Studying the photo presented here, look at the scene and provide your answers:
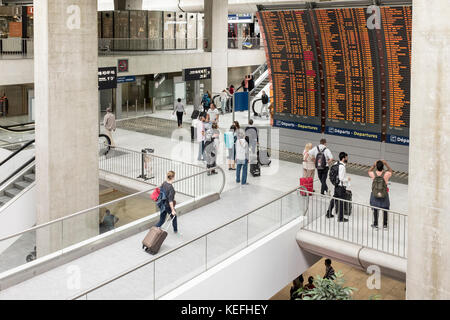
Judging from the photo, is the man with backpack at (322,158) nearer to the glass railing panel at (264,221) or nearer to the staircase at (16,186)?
the glass railing panel at (264,221)

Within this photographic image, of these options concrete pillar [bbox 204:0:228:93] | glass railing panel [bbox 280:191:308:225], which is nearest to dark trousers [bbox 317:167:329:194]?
glass railing panel [bbox 280:191:308:225]

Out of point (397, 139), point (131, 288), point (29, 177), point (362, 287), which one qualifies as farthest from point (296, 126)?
point (131, 288)

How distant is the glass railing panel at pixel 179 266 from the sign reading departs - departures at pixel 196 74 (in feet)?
55.8

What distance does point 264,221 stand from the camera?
11102 mm

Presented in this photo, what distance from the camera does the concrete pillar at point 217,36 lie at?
2802cm

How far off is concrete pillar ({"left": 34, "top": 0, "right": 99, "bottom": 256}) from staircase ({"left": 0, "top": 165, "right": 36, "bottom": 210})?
1871mm

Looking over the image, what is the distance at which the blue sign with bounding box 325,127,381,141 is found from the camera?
14.9 meters

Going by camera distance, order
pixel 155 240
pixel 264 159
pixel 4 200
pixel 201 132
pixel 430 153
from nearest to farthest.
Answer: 1. pixel 430 153
2. pixel 155 240
3. pixel 4 200
4. pixel 201 132
5. pixel 264 159

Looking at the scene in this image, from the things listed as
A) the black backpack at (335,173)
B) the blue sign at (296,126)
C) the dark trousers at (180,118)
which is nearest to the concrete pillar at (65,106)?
the blue sign at (296,126)

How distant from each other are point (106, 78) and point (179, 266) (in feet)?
41.5

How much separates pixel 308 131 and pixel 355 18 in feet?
12.6

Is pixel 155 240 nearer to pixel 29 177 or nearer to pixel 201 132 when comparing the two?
pixel 201 132
